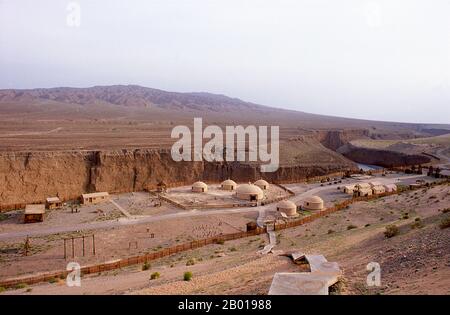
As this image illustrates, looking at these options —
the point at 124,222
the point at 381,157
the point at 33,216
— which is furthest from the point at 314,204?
the point at 381,157

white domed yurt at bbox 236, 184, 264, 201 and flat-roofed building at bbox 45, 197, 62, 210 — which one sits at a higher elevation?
white domed yurt at bbox 236, 184, 264, 201

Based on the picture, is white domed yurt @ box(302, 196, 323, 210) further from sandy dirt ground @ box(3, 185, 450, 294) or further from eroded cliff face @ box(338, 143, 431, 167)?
eroded cliff face @ box(338, 143, 431, 167)

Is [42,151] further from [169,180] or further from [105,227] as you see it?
[105,227]

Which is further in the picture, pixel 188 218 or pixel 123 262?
pixel 188 218

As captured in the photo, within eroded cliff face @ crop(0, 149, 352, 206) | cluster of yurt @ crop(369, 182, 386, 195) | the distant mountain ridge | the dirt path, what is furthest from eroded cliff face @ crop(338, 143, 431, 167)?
the distant mountain ridge

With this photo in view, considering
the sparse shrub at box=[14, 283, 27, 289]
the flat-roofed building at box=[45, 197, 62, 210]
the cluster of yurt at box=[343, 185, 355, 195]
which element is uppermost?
the cluster of yurt at box=[343, 185, 355, 195]

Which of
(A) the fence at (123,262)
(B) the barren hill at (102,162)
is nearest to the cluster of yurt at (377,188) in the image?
(B) the barren hill at (102,162)

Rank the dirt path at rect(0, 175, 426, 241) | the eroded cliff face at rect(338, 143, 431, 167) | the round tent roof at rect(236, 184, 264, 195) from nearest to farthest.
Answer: the dirt path at rect(0, 175, 426, 241) → the round tent roof at rect(236, 184, 264, 195) → the eroded cliff face at rect(338, 143, 431, 167)

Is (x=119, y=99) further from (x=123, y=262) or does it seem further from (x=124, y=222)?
Answer: (x=123, y=262)

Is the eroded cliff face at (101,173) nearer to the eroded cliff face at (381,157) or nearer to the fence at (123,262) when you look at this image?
the fence at (123,262)
